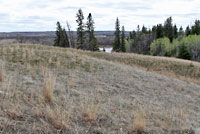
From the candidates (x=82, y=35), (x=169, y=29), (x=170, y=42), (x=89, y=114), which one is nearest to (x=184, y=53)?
(x=170, y=42)

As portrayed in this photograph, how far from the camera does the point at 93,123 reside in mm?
3148

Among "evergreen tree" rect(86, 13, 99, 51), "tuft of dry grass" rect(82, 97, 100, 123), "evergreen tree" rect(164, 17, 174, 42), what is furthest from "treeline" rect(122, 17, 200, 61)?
"tuft of dry grass" rect(82, 97, 100, 123)

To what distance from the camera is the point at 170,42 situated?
63188 millimetres

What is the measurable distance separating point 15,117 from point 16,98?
81 centimetres

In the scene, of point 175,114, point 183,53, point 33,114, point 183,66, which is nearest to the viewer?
point 33,114

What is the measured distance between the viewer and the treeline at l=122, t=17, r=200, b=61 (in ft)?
156

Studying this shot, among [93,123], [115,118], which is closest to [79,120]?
[93,123]

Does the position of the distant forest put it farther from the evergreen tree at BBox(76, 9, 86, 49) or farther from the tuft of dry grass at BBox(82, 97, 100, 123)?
the tuft of dry grass at BBox(82, 97, 100, 123)

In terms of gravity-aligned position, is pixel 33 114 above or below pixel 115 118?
above

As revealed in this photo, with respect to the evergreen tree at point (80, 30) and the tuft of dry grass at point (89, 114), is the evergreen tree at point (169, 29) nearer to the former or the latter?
→ the evergreen tree at point (80, 30)

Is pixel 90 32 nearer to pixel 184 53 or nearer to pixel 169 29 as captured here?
pixel 184 53

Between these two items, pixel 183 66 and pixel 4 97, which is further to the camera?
pixel 183 66

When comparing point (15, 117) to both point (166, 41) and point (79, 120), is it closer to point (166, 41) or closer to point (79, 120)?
point (79, 120)

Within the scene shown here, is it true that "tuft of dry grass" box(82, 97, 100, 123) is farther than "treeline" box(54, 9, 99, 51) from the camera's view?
No
